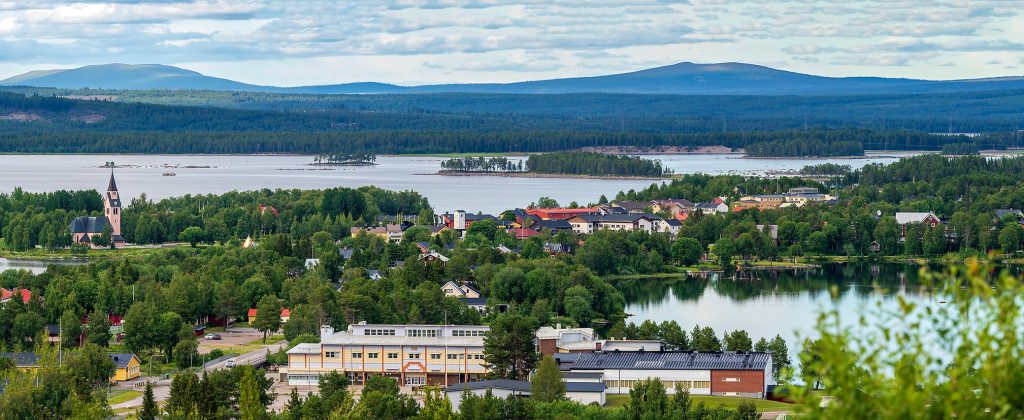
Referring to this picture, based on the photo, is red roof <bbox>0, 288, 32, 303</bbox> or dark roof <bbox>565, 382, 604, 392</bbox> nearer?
dark roof <bbox>565, 382, 604, 392</bbox>

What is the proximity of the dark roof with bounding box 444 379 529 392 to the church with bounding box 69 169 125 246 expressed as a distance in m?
24.5

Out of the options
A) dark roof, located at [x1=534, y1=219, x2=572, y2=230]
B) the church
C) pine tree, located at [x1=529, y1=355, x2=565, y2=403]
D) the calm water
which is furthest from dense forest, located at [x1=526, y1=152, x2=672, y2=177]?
pine tree, located at [x1=529, y1=355, x2=565, y2=403]

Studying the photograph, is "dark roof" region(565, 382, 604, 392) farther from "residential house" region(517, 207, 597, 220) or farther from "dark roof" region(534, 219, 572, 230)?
"residential house" region(517, 207, 597, 220)

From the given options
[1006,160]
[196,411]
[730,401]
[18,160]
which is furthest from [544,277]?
[18,160]

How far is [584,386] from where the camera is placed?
1797 centimetres

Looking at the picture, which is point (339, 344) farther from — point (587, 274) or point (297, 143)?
point (297, 143)

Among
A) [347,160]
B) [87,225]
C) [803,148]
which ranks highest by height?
[87,225]

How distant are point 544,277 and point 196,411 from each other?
42.3 feet

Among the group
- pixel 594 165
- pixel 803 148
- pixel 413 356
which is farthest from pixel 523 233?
pixel 803 148

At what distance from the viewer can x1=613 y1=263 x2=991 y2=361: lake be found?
26031 millimetres

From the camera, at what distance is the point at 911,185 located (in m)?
54.5

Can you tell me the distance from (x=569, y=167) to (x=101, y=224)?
1659 inches

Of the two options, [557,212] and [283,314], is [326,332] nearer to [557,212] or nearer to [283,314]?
[283,314]

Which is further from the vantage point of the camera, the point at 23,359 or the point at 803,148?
the point at 803,148
